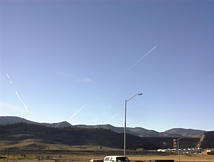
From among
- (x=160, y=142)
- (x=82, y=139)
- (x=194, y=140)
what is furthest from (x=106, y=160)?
(x=194, y=140)

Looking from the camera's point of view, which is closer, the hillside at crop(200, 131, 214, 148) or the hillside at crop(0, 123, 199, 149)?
the hillside at crop(0, 123, 199, 149)

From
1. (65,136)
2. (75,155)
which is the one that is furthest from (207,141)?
(75,155)

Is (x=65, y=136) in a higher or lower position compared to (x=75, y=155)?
higher

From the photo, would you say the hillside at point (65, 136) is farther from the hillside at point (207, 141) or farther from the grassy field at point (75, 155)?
the hillside at point (207, 141)

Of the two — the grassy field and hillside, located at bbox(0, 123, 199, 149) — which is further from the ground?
hillside, located at bbox(0, 123, 199, 149)

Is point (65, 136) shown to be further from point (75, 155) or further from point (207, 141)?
point (207, 141)

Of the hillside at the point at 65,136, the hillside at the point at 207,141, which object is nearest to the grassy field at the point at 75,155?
the hillside at the point at 65,136

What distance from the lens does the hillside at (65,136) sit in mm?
145125

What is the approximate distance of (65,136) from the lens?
157250 millimetres

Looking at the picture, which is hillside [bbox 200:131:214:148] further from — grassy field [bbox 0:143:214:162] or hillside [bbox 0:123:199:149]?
grassy field [bbox 0:143:214:162]

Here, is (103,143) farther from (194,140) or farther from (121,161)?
(121,161)

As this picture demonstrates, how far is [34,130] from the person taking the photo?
16238cm

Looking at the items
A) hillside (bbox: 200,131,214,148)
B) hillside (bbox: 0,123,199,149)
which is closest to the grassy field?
hillside (bbox: 0,123,199,149)

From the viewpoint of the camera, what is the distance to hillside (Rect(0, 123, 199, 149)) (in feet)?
476
